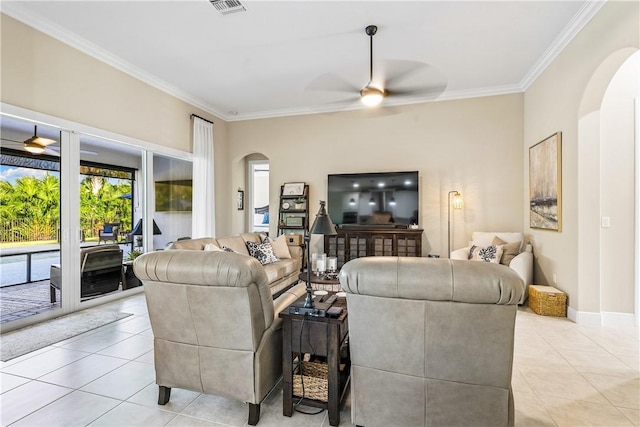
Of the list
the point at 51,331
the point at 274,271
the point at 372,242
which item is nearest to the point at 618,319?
the point at 372,242

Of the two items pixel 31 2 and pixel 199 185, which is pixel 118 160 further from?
pixel 31 2

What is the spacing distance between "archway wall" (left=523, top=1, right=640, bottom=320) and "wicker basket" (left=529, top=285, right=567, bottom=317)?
0.26ft

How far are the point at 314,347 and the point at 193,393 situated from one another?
3.50 ft

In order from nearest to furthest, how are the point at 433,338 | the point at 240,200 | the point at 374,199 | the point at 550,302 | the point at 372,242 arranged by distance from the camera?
the point at 433,338 → the point at 550,302 → the point at 372,242 → the point at 374,199 → the point at 240,200

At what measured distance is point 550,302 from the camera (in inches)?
145

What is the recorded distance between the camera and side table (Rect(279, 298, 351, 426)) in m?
1.76

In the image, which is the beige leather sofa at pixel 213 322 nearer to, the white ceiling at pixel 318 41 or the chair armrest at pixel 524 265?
the white ceiling at pixel 318 41

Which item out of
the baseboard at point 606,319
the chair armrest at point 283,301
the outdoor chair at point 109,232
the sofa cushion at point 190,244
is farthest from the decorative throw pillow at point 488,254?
the outdoor chair at point 109,232

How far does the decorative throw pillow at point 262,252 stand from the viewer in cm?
451

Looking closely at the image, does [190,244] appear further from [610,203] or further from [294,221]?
[610,203]

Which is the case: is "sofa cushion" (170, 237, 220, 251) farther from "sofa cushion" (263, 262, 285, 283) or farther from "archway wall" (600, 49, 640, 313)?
"archway wall" (600, 49, 640, 313)

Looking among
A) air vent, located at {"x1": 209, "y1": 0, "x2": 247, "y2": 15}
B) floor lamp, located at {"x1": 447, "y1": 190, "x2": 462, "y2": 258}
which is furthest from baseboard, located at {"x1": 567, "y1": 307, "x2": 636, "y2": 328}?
air vent, located at {"x1": 209, "y1": 0, "x2": 247, "y2": 15}

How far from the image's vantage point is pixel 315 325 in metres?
1.79

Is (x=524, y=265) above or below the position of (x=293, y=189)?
below
